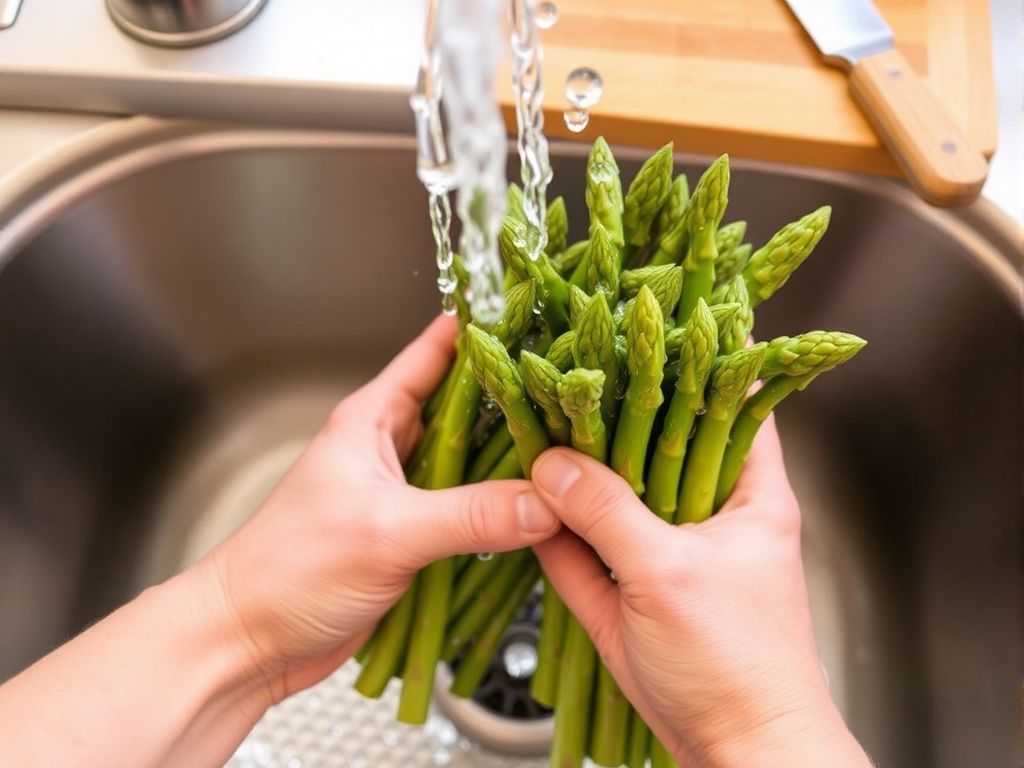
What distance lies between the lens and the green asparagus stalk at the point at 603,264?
0.74 meters

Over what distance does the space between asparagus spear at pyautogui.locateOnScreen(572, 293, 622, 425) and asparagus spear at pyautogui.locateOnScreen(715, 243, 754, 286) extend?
21 centimetres

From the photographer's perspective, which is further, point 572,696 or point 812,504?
point 812,504

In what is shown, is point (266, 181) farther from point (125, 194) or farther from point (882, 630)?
point (882, 630)

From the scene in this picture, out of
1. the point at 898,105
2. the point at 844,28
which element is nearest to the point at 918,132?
the point at 898,105

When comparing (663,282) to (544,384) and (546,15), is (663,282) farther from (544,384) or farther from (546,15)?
(546,15)

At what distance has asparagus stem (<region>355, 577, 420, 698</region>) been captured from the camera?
0.95 meters

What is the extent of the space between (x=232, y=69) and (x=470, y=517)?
59 centimetres

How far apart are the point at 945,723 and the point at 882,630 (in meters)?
0.13

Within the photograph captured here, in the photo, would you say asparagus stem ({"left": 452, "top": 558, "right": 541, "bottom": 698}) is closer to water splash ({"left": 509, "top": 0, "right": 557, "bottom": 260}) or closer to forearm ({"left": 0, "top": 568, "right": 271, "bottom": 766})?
forearm ({"left": 0, "top": 568, "right": 271, "bottom": 766})

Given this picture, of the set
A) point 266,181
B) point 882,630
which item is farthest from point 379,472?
→ point 882,630

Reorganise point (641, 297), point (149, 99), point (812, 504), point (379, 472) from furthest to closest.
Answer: point (812, 504), point (149, 99), point (379, 472), point (641, 297)

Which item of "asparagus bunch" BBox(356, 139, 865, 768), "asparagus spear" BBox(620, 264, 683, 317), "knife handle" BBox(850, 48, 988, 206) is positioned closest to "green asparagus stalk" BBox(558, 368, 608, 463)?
"asparagus bunch" BBox(356, 139, 865, 768)

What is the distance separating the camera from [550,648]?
96 centimetres

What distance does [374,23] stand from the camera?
102 cm
